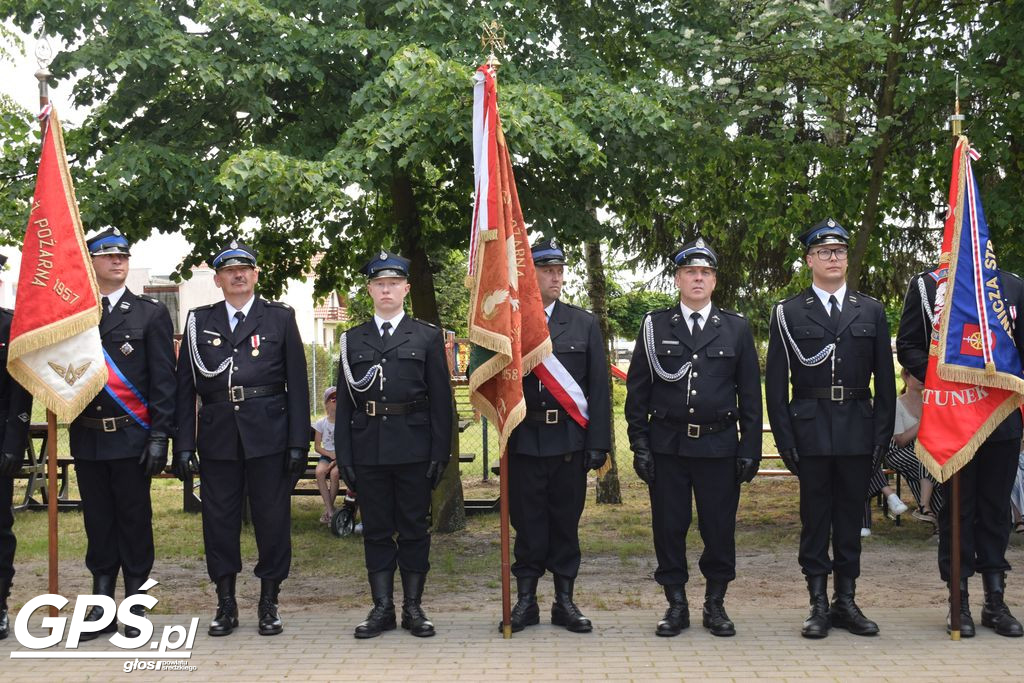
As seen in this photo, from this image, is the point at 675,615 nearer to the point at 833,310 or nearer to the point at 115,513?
the point at 833,310

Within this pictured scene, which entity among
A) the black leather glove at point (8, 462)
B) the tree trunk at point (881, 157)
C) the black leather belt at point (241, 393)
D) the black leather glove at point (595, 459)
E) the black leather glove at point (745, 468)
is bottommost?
the black leather glove at point (745, 468)

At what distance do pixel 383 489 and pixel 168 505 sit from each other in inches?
260

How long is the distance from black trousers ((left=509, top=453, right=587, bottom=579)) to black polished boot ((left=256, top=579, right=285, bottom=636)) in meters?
1.33

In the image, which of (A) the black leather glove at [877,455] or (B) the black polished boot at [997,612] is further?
(A) the black leather glove at [877,455]

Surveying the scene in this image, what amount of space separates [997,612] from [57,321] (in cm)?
524

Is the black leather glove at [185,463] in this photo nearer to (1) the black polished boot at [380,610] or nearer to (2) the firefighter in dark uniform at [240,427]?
(2) the firefighter in dark uniform at [240,427]

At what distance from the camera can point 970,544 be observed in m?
6.07

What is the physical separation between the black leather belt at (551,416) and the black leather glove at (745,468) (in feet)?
3.20

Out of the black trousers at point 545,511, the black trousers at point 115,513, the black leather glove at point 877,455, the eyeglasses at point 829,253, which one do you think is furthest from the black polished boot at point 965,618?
the black trousers at point 115,513

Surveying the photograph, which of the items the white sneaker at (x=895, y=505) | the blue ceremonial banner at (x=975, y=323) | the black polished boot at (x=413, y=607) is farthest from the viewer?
the white sneaker at (x=895, y=505)

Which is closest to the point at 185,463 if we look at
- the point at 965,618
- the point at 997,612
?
the point at 965,618

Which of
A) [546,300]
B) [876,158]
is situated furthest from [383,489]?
[876,158]

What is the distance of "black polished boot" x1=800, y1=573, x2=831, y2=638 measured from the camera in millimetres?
5930

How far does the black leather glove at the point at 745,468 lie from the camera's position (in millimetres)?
6043
